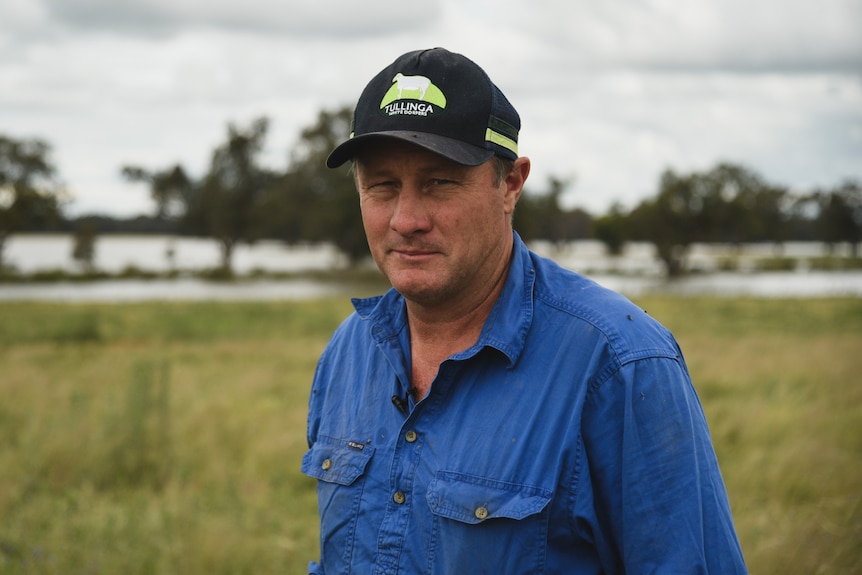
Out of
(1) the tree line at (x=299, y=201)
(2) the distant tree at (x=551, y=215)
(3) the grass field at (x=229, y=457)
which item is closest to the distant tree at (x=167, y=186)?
(1) the tree line at (x=299, y=201)

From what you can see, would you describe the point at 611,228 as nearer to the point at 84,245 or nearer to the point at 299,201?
the point at 299,201

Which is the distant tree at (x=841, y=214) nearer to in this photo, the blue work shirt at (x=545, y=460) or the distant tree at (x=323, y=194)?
the distant tree at (x=323, y=194)

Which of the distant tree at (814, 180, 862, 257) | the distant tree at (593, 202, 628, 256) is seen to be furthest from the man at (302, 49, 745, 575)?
the distant tree at (814, 180, 862, 257)

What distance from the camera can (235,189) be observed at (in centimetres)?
6353

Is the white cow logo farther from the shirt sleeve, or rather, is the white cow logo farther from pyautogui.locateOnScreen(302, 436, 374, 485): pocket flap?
pyautogui.locateOnScreen(302, 436, 374, 485): pocket flap

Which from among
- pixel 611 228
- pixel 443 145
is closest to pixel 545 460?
pixel 443 145

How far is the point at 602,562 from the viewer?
5.98 feet

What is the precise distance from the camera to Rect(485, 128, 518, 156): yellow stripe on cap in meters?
1.96

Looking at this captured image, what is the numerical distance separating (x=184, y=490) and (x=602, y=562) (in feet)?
16.5

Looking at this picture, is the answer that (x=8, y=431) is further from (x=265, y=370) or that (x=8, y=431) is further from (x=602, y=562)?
(x=602, y=562)

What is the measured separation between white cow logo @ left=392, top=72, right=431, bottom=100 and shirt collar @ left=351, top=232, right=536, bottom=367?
52 centimetres

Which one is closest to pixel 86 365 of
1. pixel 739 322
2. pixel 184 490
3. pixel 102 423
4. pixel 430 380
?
pixel 102 423

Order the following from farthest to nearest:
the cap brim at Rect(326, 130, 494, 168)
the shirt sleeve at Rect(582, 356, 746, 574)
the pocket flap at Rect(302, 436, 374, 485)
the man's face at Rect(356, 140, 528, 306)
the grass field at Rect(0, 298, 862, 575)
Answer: the grass field at Rect(0, 298, 862, 575)
the pocket flap at Rect(302, 436, 374, 485)
the man's face at Rect(356, 140, 528, 306)
the cap brim at Rect(326, 130, 494, 168)
the shirt sleeve at Rect(582, 356, 746, 574)

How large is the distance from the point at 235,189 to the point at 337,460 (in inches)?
2519
